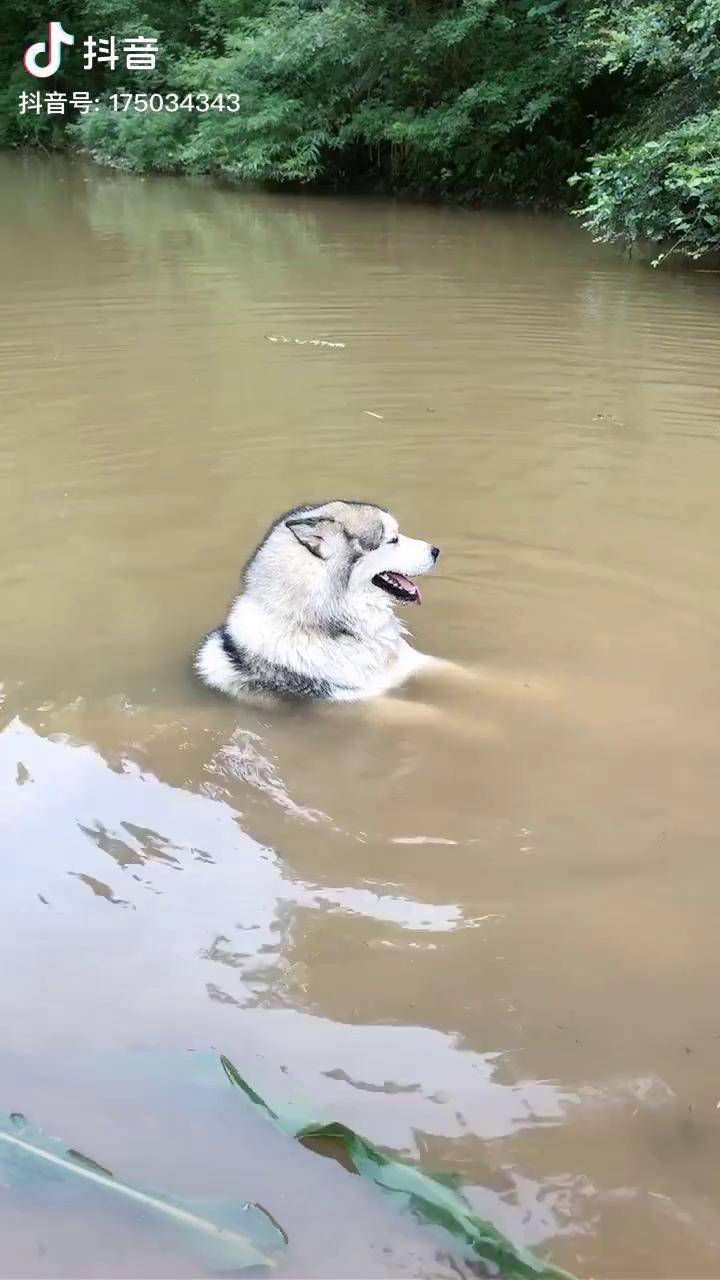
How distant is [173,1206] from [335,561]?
2.69 metres

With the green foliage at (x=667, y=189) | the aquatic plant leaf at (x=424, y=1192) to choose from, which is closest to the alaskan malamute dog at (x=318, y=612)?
the aquatic plant leaf at (x=424, y=1192)

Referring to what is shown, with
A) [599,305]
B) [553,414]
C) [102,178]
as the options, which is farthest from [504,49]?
[553,414]

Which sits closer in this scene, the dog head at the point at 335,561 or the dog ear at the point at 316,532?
the dog ear at the point at 316,532

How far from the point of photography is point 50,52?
3712 centimetres

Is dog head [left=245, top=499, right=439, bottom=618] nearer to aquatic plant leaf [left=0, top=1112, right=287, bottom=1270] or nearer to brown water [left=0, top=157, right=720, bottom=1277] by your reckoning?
brown water [left=0, top=157, right=720, bottom=1277]

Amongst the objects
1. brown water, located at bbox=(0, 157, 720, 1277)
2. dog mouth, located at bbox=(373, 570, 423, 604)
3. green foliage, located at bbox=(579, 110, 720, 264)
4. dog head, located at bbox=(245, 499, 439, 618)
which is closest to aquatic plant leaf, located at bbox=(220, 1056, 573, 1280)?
brown water, located at bbox=(0, 157, 720, 1277)

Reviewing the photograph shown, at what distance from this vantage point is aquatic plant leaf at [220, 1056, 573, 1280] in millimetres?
1977

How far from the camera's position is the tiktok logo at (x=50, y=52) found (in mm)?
36438

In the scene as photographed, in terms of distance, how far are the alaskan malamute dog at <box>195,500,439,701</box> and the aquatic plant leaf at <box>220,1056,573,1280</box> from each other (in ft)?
6.84

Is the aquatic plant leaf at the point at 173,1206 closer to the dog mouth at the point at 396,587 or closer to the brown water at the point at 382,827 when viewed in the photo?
the brown water at the point at 382,827

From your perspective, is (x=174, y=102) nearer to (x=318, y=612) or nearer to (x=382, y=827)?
(x=318, y=612)

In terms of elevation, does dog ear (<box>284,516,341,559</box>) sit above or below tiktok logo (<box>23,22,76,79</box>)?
below

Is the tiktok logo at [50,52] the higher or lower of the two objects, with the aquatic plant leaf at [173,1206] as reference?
higher

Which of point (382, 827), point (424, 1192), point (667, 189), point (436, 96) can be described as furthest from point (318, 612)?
point (436, 96)
